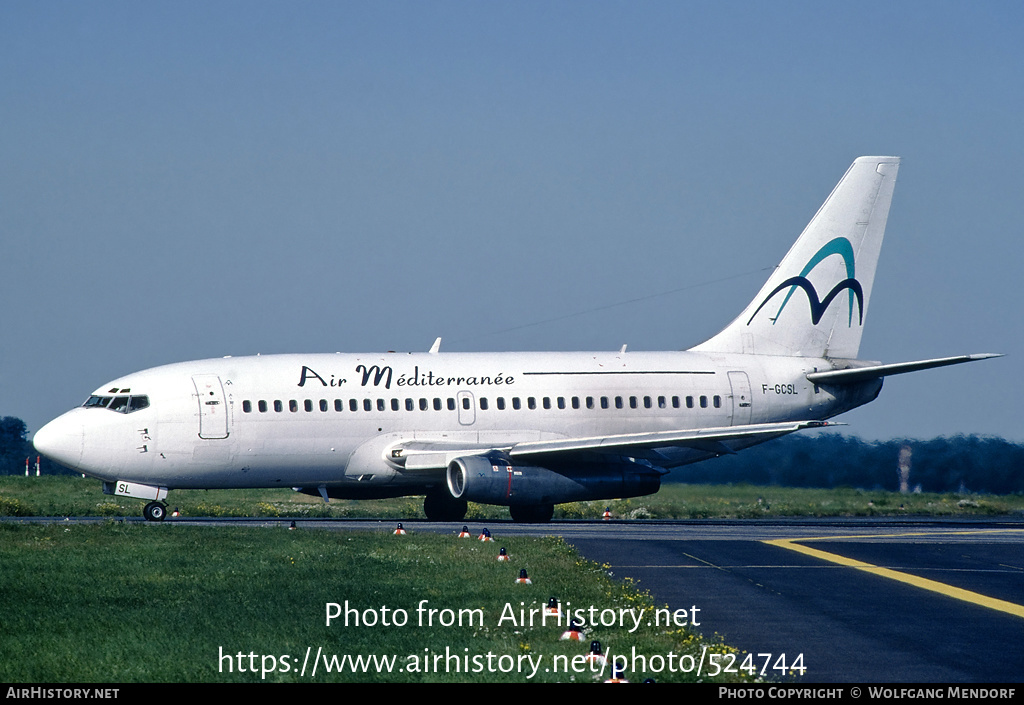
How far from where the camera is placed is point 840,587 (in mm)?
19422

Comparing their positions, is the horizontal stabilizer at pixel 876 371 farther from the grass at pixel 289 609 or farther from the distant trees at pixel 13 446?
the distant trees at pixel 13 446

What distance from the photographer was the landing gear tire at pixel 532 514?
36.2 meters

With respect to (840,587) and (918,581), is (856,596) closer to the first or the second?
(840,587)

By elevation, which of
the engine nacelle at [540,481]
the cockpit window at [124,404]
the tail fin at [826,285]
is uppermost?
the tail fin at [826,285]

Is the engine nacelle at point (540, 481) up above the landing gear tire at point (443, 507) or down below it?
above

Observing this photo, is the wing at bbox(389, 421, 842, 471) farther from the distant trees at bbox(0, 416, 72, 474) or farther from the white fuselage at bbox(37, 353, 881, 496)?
the distant trees at bbox(0, 416, 72, 474)

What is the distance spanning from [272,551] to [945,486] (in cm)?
2888

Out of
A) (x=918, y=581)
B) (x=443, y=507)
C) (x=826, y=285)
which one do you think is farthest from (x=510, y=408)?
(x=918, y=581)

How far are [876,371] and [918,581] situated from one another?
58.0ft

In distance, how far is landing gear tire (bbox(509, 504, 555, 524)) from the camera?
36250 millimetres

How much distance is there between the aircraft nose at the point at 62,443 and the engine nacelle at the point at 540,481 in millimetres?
8901

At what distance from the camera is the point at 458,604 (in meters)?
16.8

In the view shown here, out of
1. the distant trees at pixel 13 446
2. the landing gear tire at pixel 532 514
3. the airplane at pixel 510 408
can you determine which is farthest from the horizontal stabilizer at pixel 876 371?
the distant trees at pixel 13 446
